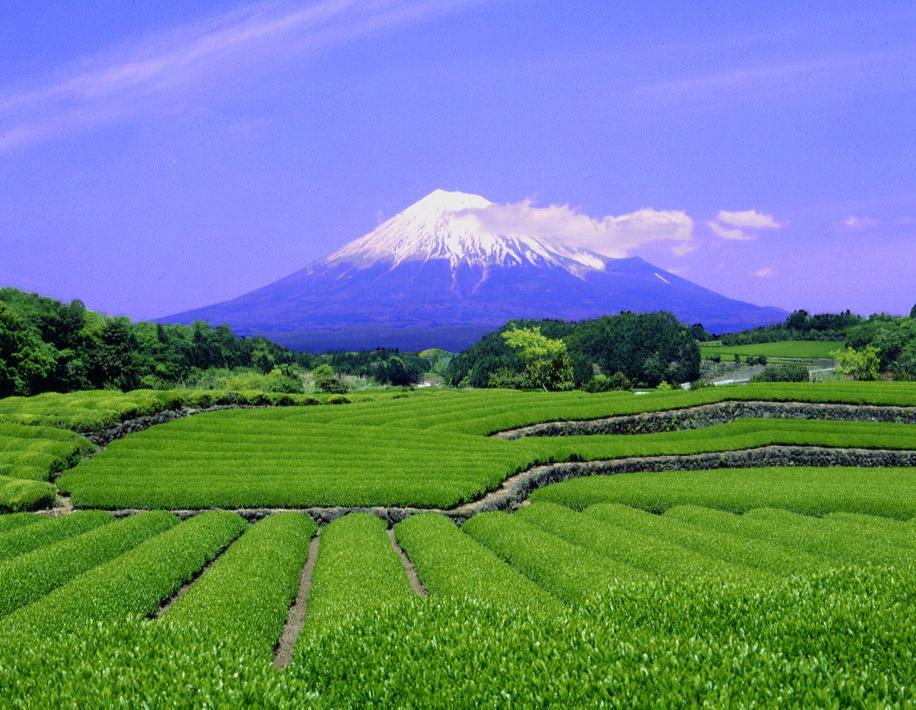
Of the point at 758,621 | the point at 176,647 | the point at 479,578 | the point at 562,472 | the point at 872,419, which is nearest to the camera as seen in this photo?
the point at 176,647

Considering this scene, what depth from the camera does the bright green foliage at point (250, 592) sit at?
15359 mm

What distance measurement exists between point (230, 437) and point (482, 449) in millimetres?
16567

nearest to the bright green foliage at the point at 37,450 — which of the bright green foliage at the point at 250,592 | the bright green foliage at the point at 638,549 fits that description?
the bright green foliage at the point at 250,592

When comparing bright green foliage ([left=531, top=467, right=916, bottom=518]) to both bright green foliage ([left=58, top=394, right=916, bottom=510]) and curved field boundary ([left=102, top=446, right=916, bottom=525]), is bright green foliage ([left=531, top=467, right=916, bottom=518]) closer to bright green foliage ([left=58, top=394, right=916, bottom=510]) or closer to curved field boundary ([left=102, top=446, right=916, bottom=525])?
curved field boundary ([left=102, top=446, right=916, bottom=525])

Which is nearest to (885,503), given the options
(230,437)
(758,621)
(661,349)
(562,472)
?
(562,472)

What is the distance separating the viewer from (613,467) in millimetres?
43656

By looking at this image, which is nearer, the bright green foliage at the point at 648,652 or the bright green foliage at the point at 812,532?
the bright green foliage at the point at 648,652

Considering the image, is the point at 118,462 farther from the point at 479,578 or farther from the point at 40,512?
the point at 479,578

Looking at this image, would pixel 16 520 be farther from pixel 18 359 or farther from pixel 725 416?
pixel 18 359

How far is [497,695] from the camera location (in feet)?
30.4

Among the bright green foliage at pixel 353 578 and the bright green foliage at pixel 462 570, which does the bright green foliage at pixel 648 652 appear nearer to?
the bright green foliage at pixel 353 578

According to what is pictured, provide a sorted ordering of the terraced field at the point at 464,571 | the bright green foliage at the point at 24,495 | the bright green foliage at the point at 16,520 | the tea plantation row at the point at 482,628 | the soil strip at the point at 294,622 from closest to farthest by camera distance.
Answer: the tea plantation row at the point at 482,628 → the terraced field at the point at 464,571 → the soil strip at the point at 294,622 → the bright green foliage at the point at 16,520 → the bright green foliage at the point at 24,495

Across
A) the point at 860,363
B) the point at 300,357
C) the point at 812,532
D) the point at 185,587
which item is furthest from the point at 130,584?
the point at 300,357

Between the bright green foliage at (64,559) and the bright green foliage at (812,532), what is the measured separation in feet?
70.9
